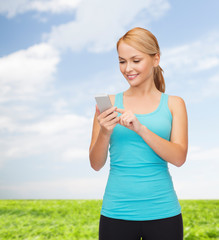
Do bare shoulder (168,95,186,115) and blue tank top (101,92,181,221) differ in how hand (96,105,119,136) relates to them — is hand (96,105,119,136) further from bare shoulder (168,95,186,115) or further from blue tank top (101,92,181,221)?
bare shoulder (168,95,186,115)

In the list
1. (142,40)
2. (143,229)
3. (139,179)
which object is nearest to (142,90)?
(142,40)

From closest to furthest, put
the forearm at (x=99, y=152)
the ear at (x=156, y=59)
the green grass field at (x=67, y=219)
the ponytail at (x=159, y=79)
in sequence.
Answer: the forearm at (x=99, y=152) < the ear at (x=156, y=59) < the ponytail at (x=159, y=79) < the green grass field at (x=67, y=219)

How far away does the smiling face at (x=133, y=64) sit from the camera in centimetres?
164

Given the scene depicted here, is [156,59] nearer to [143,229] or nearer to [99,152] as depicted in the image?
[99,152]

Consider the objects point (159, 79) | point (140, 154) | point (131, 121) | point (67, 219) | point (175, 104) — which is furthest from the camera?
point (67, 219)

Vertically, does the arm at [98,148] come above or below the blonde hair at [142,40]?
below

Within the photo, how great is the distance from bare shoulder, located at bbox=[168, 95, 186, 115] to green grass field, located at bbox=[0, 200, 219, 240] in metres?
2.96

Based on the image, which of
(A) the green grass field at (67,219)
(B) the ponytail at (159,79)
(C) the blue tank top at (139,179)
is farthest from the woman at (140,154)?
(A) the green grass field at (67,219)

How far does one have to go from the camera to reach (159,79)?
1.88m

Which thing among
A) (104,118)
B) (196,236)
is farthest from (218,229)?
(104,118)

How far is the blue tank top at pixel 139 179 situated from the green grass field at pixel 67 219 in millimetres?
2819

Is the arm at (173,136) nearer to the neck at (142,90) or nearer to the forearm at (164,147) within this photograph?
the forearm at (164,147)

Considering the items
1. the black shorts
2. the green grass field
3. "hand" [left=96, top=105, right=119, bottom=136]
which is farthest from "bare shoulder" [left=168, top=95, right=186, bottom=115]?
the green grass field

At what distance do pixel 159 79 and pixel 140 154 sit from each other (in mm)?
527
